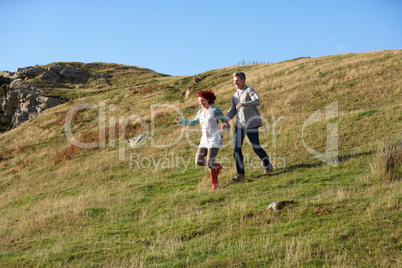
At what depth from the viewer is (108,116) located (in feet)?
98.1

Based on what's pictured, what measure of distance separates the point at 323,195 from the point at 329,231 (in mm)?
1975

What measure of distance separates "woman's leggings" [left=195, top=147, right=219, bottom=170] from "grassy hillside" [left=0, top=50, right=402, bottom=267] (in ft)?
2.79

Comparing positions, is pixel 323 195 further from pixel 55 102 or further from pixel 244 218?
pixel 55 102

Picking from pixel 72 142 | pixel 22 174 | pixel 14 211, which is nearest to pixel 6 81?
pixel 72 142

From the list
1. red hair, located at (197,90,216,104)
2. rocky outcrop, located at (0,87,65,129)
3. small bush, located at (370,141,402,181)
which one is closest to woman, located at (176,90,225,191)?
red hair, located at (197,90,216,104)

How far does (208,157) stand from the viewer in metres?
9.12

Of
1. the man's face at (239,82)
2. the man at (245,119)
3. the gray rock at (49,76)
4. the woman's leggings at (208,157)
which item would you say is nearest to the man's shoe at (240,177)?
the man at (245,119)

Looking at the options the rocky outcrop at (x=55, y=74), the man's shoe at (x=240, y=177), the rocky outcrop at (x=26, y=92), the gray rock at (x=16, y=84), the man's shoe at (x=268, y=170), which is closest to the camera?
the man's shoe at (x=240, y=177)

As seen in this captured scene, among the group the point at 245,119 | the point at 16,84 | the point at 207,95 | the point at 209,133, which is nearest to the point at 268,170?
the point at 245,119

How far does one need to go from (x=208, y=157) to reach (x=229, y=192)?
112cm

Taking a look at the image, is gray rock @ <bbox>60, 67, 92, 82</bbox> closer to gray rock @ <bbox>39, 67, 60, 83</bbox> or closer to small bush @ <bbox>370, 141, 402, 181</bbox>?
gray rock @ <bbox>39, 67, 60, 83</bbox>

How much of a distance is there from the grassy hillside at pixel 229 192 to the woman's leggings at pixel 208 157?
2.79 feet

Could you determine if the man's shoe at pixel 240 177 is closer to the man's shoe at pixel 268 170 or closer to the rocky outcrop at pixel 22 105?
the man's shoe at pixel 268 170

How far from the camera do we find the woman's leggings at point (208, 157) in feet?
29.8
